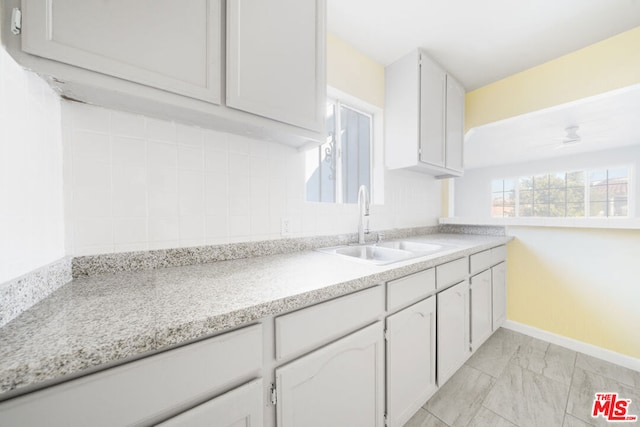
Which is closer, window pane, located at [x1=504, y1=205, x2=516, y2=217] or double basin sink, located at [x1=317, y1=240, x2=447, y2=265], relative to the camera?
double basin sink, located at [x1=317, y1=240, x2=447, y2=265]

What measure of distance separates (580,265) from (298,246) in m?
2.36

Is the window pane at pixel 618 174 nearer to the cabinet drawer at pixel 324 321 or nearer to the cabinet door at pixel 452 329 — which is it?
the cabinet door at pixel 452 329

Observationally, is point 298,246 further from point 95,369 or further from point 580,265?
point 580,265

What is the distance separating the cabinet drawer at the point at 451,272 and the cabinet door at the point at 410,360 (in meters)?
0.14

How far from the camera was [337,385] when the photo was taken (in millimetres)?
857

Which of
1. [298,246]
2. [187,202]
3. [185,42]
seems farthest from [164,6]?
[298,246]

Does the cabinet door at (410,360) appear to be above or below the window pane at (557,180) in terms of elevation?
below

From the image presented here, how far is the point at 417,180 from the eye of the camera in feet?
7.59

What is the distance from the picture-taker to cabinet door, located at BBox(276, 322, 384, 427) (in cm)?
73

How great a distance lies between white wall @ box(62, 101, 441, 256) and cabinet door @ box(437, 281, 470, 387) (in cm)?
96

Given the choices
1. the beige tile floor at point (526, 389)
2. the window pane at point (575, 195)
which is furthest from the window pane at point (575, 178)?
the beige tile floor at point (526, 389)

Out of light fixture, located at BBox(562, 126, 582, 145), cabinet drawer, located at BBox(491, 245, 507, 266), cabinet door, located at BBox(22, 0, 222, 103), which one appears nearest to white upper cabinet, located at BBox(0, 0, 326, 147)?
cabinet door, located at BBox(22, 0, 222, 103)

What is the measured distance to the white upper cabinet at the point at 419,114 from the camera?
71.6 inches

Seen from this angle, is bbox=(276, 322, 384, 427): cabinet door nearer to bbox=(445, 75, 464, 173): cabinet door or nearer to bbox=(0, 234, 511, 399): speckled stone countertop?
bbox=(0, 234, 511, 399): speckled stone countertop
